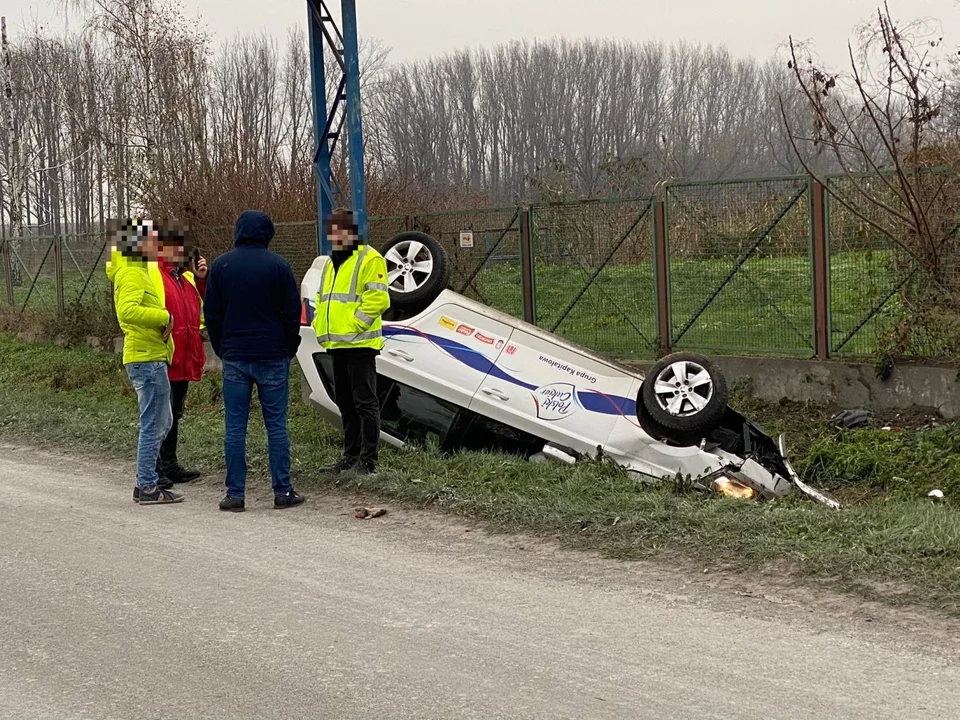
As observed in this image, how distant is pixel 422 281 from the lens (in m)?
9.74

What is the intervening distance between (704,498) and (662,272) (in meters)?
5.45

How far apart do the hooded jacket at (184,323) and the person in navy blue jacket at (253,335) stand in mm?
685

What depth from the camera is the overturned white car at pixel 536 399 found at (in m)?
8.30

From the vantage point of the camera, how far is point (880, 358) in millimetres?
10766

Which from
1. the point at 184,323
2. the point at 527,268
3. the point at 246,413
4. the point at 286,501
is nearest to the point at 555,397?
the point at 286,501

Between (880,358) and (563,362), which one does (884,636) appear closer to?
(563,362)

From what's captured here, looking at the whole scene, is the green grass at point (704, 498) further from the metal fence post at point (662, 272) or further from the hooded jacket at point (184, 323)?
the metal fence post at point (662, 272)

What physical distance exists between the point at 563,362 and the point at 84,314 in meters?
13.2

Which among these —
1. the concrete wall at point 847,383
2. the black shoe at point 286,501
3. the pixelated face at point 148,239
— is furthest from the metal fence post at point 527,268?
the black shoe at point 286,501

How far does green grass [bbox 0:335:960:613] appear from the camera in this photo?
5.96 metres

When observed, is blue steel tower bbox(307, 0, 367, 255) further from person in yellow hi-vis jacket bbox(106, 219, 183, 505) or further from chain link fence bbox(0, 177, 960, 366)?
person in yellow hi-vis jacket bbox(106, 219, 183, 505)

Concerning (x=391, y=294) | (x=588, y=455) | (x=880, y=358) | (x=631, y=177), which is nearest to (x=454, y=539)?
(x=588, y=455)

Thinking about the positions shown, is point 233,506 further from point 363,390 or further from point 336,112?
point 336,112

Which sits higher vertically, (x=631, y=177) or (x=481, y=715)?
(x=631, y=177)
